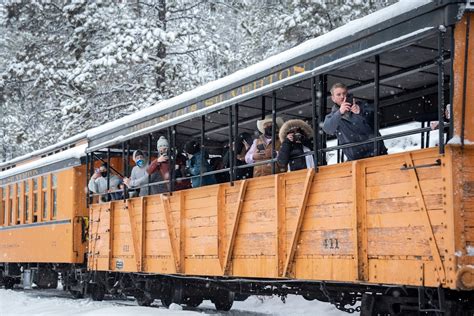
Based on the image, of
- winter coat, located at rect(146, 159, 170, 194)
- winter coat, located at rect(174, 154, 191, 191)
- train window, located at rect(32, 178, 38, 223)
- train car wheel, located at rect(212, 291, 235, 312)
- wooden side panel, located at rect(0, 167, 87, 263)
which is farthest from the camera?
train window, located at rect(32, 178, 38, 223)

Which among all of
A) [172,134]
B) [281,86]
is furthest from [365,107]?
[172,134]

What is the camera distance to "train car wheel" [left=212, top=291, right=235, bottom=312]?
12.5 meters

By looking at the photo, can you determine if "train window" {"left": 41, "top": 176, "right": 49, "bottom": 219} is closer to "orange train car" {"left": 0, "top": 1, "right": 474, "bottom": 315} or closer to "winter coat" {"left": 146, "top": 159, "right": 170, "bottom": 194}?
"orange train car" {"left": 0, "top": 1, "right": 474, "bottom": 315}

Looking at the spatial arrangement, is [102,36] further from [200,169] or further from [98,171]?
[200,169]

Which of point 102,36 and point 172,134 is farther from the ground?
point 102,36

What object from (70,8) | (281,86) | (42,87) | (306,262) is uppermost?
(70,8)

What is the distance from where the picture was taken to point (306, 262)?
26.4 ft

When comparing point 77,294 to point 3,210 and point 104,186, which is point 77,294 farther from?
point 3,210

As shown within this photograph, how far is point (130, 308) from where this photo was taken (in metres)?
10.7

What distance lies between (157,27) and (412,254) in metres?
17.9

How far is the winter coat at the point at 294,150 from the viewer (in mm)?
8414

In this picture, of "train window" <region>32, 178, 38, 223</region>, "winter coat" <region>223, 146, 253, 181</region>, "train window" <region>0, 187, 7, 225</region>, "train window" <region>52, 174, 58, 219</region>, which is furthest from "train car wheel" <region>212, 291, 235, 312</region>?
"train window" <region>0, 187, 7, 225</region>

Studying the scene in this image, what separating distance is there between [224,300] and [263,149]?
428 cm

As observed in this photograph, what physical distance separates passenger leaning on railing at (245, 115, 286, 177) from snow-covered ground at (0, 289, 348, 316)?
2424mm
